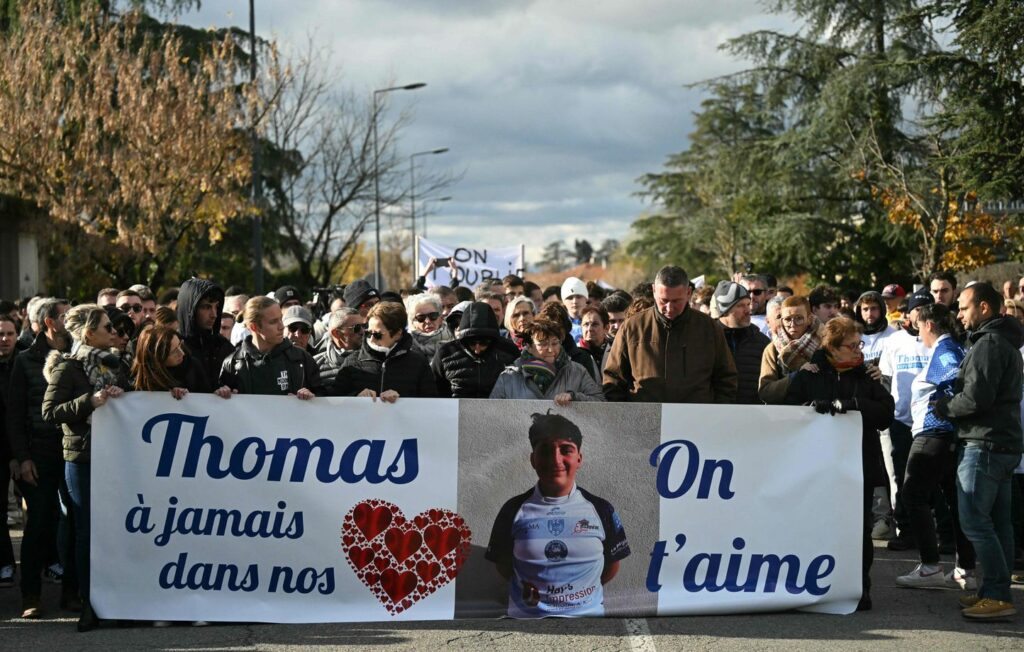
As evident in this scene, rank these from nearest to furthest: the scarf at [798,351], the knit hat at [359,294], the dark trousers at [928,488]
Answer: the dark trousers at [928,488] → the scarf at [798,351] → the knit hat at [359,294]

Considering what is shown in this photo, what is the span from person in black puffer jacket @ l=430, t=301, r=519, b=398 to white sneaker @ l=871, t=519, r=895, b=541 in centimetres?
366

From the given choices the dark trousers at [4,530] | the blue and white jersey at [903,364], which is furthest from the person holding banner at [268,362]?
the blue and white jersey at [903,364]

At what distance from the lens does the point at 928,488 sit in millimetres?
7859

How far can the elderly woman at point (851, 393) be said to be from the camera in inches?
283

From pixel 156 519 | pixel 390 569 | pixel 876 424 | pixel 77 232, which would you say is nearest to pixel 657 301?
pixel 876 424

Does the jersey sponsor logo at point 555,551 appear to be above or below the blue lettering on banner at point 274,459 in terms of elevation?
below

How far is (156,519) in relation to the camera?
22.9ft

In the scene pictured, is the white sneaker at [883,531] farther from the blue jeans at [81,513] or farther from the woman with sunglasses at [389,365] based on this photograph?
the blue jeans at [81,513]

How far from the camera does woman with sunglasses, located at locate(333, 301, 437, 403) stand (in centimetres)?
750

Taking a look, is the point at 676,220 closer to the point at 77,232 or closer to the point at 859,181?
the point at 859,181

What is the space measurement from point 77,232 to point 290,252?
32.3ft

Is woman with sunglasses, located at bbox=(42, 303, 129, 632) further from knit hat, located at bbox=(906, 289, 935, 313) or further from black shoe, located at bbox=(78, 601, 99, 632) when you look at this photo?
knit hat, located at bbox=(906, 289, 935, 313)

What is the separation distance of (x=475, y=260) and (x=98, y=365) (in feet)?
42.0

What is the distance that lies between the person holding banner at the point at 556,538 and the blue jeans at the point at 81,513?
2.31 metres
